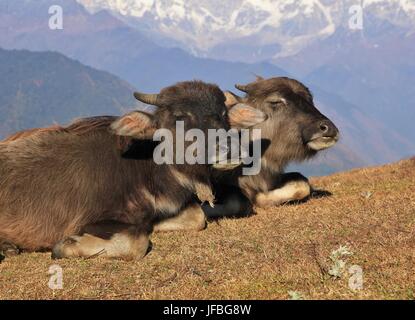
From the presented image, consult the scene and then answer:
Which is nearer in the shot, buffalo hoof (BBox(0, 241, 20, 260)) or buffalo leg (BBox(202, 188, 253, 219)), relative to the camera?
buffalo hoof (BBox(0, 241, 20, 260))

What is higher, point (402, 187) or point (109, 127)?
point (109, 127)

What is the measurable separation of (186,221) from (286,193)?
3087 mm

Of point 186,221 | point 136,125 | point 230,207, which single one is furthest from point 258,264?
point 230,207

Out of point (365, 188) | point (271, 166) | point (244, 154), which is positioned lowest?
point (365, 188)

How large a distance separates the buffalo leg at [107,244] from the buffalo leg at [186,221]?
136 centimetres

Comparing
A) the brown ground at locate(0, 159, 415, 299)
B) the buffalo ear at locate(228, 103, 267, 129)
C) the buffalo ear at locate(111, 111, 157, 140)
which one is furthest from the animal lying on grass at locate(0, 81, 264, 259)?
the buffalo ear at locate(228, 103, 267, 129)

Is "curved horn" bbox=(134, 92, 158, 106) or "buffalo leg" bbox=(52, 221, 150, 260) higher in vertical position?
"curved horn" bbox=(134, 92, 158, 106)

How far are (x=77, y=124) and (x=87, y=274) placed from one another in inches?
130

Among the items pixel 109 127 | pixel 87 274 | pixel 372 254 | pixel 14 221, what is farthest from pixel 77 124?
pixel 372 254

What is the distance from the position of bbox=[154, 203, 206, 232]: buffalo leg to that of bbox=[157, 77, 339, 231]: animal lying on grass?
5.31ft

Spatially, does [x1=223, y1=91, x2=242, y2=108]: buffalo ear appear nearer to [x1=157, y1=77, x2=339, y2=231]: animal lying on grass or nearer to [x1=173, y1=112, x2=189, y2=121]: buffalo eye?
[x1=157, y1=77, x2=339, y2=231]: animal lying on grass

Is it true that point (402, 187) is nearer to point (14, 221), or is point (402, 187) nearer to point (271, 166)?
point (271, 166)

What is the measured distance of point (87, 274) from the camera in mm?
6656

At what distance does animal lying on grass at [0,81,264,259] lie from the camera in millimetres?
8141
